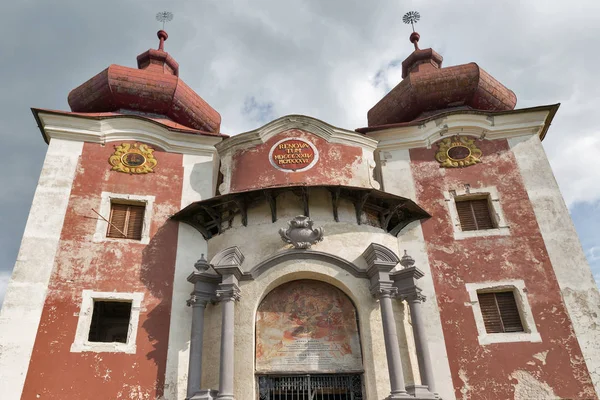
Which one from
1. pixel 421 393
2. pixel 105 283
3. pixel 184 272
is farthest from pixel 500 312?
pixel 105 283

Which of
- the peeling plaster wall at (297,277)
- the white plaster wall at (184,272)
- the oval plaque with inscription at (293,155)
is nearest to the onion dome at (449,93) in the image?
the oval plaque with inscription at (293,155)

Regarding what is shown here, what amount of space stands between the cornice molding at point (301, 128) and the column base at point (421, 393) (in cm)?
679

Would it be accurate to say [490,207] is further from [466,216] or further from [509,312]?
[509,312]

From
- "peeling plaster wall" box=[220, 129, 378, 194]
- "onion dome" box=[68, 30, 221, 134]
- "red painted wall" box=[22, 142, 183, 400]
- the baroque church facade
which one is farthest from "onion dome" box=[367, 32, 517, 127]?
"red painted wall" box=[22, 142, 183, 400]

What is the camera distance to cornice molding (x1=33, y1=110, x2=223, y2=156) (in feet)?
45.7

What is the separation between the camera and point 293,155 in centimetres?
1338

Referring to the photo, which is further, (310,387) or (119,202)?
(119,202)

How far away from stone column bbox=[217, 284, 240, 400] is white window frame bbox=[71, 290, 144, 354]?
2.28 m

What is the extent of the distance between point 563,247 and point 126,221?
11567 mm

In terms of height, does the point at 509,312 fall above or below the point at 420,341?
above

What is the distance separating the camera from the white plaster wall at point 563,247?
11159 millimetres

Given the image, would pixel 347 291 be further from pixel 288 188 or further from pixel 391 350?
pixel 288 188

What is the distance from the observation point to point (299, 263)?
37.7 ft

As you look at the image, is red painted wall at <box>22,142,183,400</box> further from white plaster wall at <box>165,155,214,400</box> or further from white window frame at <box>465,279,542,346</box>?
white window frame at <box>465,279,542,346</box>
